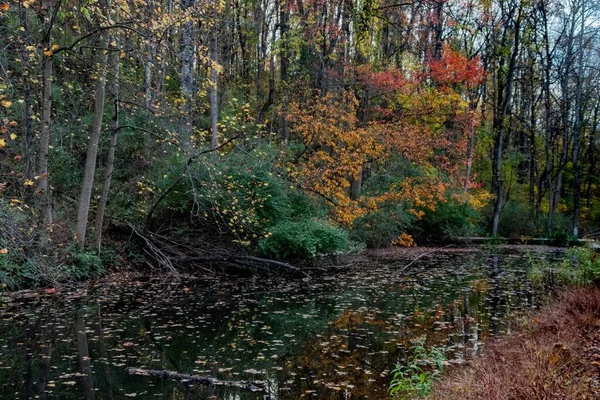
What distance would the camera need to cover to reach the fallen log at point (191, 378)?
5.27 meters

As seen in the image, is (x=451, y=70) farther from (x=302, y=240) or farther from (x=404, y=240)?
(x=302, y=240)

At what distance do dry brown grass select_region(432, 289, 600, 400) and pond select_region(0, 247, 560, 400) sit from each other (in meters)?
0.71

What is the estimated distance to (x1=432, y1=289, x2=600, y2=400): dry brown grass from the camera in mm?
3850

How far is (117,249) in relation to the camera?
13367 millimetres

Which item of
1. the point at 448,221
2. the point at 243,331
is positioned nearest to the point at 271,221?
the point at 243,331

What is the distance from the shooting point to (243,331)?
7.61 meters

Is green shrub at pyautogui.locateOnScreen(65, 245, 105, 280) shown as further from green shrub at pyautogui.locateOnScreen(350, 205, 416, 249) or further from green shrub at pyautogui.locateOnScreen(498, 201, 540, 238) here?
green shrub at pyautogui.locateOnScreen(498, 201, 540, 238)

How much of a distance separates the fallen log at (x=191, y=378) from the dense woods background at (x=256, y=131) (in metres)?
2.11

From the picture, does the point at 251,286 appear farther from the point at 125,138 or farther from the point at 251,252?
the point at 125,138

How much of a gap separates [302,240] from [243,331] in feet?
18.5

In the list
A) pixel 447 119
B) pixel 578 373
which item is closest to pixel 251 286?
pixel 578 373

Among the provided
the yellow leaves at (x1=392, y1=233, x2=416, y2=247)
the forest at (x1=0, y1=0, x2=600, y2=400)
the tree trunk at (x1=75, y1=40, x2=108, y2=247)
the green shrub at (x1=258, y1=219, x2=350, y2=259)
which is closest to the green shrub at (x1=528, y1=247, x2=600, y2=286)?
the forest at (x1=0, y1=0, x2=600, y2=400)

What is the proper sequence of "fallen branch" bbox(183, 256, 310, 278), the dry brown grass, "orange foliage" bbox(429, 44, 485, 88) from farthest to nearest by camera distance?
"orange foliage" bbox(429, 44, 485, 88)
"fallen branch" bbox(183, 256, 310, 278)
the dry brown grass

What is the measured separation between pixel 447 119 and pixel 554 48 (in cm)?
980
